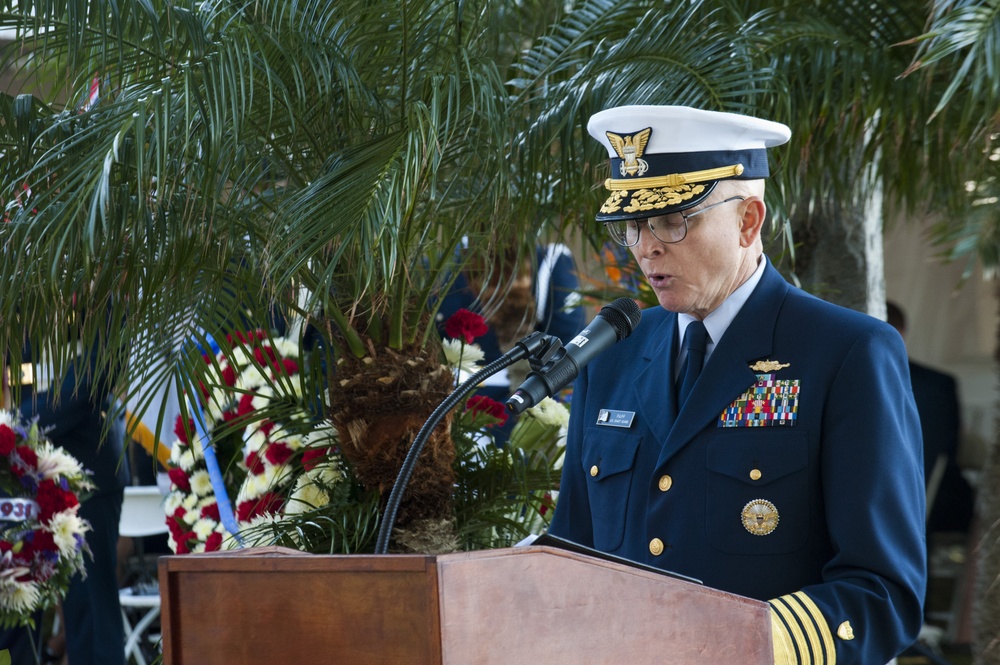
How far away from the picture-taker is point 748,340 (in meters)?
1.77

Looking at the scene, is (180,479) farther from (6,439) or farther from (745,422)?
(745,422)

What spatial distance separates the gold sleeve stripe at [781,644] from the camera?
133 centimetres

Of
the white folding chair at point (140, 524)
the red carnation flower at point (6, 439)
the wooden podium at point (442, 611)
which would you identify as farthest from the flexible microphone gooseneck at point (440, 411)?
the white folding chair at point (140, 524)

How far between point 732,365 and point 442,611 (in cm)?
83

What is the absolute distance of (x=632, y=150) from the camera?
1799 mm

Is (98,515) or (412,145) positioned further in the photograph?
(98,515)

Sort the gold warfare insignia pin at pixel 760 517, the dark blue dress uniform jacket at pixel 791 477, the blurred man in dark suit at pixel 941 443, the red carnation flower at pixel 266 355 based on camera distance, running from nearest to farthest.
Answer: the dark blue dress uniform jacket at pixel 791 477 → the gold warfare insignia pin at pixel 760 517 → the red carnation flower at pixel 266 355 → the blurred man in dark suit at pixel 941 443

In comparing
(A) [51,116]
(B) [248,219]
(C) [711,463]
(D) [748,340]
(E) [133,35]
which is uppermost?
(E) [133,35]

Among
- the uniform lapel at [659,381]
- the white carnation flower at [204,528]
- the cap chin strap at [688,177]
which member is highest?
the cap chin strap at [688,177]

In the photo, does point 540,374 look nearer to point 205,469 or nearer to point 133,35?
point 133,35

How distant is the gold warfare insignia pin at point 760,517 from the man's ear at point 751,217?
1.33 feet

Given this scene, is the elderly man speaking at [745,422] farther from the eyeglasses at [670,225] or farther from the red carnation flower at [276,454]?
the red carnation flower at [276,454]

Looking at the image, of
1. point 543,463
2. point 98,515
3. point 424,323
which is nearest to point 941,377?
point 543,463

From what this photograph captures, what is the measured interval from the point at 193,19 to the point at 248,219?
18.8 inches
